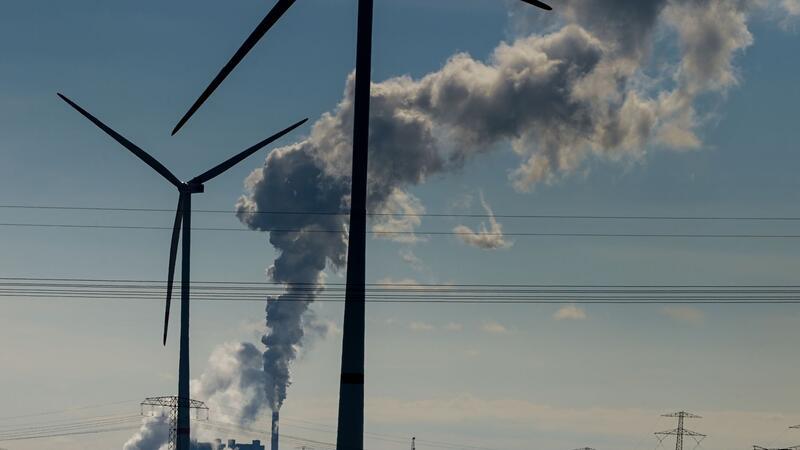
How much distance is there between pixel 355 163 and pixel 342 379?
40.8ft

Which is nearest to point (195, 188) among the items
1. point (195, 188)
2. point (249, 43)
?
point (195, 188)

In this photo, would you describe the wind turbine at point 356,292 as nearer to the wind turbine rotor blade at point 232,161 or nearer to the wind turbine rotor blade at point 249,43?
the wind turbine rotor blade at point 249,43

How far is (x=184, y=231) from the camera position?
5812 inches

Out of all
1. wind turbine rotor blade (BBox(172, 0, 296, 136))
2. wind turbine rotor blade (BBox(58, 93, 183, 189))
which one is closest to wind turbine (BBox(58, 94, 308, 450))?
wind turbine rotor blade (BBox(58, 93, 183, 189))

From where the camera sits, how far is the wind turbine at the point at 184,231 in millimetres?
137875

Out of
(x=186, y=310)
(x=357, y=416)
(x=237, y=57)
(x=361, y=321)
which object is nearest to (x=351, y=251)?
(x=361, y=321)

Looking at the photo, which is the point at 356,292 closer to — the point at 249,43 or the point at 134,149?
the point at 249,43

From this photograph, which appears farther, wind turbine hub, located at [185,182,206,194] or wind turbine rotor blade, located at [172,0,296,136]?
wind turbine hub, located at [185,182,206,194]

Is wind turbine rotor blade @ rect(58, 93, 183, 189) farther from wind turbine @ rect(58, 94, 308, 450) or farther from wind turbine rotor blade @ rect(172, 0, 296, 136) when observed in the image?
wind turbine rotor blade @ rect(172, 0, 296, 136)

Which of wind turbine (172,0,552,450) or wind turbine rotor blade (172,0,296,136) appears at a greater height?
wind turbine rotor blade (172,0,296,136)

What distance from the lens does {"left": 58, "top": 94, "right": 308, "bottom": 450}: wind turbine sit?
138m

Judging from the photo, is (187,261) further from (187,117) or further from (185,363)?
(187,117)

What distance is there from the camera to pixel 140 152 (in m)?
142

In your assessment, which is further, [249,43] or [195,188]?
[195,188]
